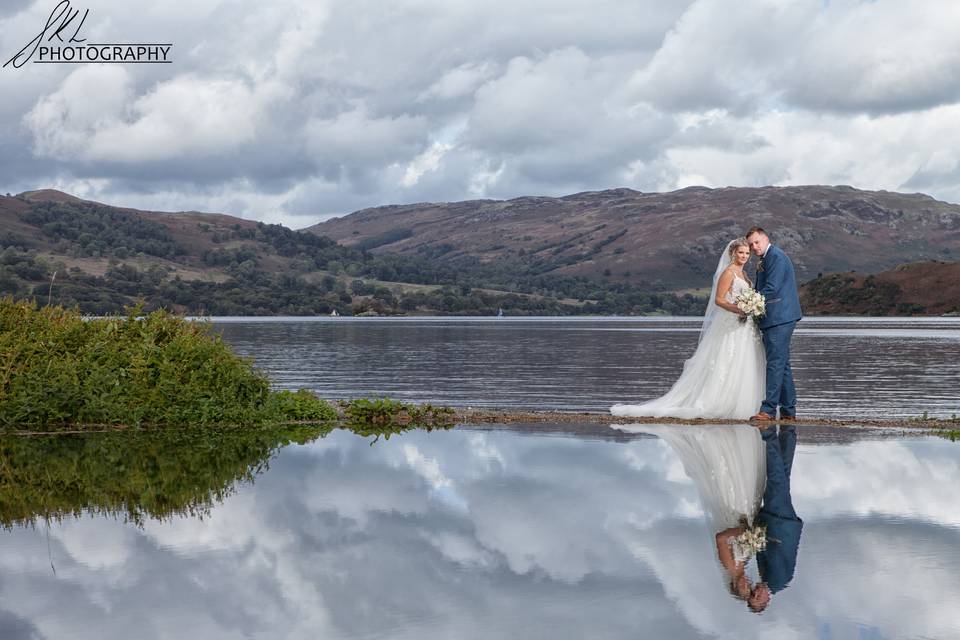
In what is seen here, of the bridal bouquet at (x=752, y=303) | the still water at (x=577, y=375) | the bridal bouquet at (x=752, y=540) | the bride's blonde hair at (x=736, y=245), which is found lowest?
the still water at (x=577, y=375)

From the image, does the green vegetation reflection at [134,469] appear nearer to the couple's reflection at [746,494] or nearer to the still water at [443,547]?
the still water at [443,547]

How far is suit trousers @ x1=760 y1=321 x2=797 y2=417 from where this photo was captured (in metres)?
16.4

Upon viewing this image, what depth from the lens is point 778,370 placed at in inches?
646

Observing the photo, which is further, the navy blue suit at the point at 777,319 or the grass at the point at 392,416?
the grass at the point at 392,416

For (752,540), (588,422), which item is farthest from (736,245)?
(752,540)

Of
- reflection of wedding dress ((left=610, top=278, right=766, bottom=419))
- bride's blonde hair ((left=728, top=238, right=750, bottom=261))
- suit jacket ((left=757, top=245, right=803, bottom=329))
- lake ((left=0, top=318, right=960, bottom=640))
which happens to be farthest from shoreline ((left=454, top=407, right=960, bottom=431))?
bride's blonde hair ((left=728, top=238, right=750, bottom=261))

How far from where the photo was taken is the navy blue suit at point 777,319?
16391 mm

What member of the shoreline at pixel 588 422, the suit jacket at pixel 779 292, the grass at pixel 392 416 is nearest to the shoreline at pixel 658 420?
the shoreline at pixel 588 422

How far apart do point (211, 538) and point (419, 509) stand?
82.1 inches

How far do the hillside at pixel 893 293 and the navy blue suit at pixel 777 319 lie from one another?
512 feet

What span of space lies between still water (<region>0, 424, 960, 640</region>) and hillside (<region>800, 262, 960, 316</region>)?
161m

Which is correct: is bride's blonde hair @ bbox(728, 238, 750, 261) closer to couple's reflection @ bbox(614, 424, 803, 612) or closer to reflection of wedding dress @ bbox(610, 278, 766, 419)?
reflection of wedding dress @ bbox(610, 278, 766, 419)

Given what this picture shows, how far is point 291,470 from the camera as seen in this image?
11719 mm

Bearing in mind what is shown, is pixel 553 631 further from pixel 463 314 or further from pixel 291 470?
pixel 463 314
